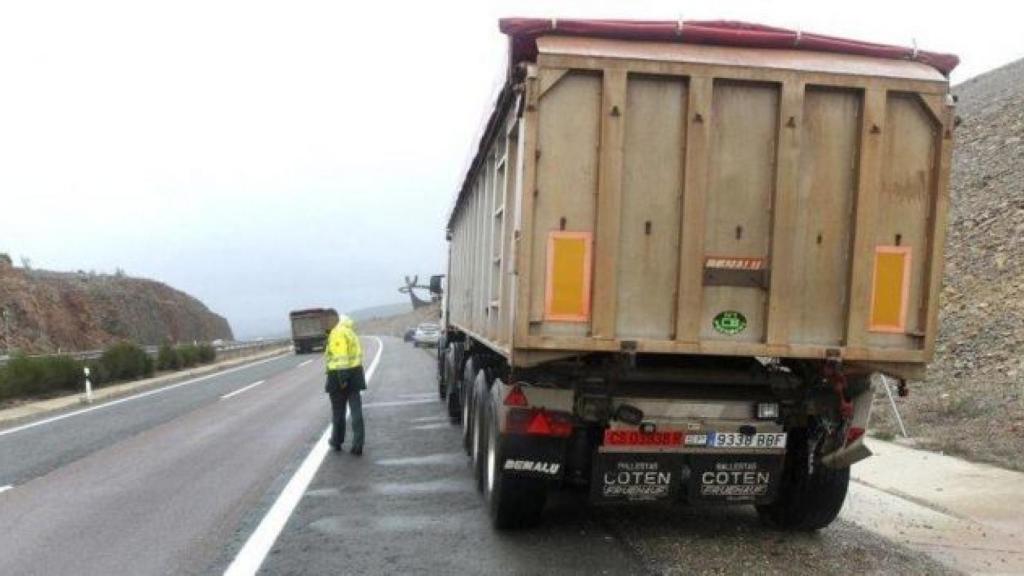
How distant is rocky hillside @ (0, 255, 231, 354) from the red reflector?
33.5 meters

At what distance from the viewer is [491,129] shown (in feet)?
23.8

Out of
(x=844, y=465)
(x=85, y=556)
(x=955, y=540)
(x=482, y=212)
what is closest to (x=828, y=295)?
(x=844, y=465)

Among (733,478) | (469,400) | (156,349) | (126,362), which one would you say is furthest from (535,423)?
(156,349)

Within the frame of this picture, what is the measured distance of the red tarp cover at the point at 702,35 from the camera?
5.54 metres

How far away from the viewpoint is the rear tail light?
597 cm

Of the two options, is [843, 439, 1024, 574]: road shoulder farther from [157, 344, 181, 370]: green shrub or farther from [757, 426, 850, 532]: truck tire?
[157, 344, 181, 370]: green shrub

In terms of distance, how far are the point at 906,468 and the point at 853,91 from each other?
17.0 ft

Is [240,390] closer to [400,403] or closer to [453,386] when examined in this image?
[400,403]

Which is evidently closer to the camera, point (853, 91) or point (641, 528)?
point (853, 91)

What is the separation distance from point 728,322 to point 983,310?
12205 millimetres

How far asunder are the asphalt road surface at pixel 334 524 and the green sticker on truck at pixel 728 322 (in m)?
1.49

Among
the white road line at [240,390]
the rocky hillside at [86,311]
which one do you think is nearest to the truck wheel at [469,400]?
the white road line at [240,390]

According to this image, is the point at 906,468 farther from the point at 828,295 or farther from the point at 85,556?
the point at 85,556

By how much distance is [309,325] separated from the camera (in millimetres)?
49594
